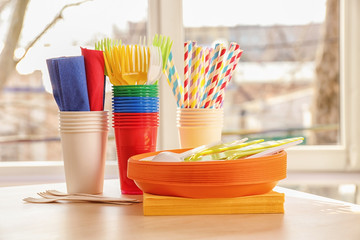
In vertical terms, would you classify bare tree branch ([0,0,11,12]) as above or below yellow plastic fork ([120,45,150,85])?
above

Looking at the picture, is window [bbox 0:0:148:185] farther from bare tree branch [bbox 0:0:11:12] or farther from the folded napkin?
the folded napkin

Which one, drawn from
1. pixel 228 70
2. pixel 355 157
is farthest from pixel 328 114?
pixel 228 70

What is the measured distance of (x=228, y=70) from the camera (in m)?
1.12

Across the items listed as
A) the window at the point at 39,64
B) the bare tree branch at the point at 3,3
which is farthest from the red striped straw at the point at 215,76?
the bare tree branch at the point at 3,3

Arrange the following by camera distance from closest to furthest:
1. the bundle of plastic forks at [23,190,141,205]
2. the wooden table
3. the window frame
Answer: the wooden table < the bundle of plastic forks at [23,190,141,205] < the window frame

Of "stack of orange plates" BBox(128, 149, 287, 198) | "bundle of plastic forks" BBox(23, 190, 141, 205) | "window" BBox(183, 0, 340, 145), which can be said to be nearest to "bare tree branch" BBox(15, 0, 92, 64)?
"window" BBox(183, 0, 340, 145)

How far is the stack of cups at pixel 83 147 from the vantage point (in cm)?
104

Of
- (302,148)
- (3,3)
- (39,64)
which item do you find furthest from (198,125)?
(3,3)

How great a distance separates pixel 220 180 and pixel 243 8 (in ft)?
3.55

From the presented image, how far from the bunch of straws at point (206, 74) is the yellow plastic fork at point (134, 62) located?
0.11 meters

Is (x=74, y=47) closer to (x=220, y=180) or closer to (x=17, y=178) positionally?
(x=17, y=178)

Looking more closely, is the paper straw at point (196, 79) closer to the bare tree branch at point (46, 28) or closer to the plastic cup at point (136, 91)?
the plastic cup at point (136, 91)

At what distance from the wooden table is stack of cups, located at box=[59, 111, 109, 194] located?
3.5 inches

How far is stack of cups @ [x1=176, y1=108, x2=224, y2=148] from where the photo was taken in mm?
1098
